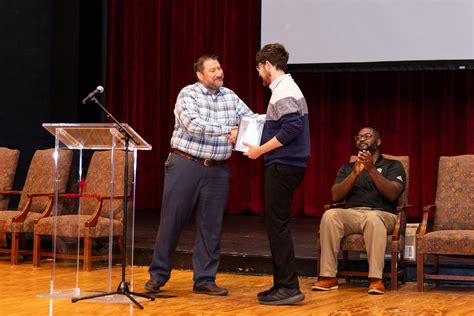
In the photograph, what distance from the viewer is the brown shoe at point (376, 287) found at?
5719 millimetres

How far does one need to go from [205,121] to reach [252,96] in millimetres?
4645

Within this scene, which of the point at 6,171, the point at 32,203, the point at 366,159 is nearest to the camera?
the point at 366,159

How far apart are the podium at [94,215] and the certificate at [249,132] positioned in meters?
0.56

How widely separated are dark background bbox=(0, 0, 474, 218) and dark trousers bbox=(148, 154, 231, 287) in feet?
12.0

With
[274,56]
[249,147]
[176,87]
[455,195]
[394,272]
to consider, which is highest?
[176,87]

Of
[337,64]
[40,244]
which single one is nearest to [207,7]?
[337,64]

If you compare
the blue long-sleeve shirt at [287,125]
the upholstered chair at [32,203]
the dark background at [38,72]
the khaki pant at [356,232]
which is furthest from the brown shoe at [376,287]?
the dark background at [38,72]

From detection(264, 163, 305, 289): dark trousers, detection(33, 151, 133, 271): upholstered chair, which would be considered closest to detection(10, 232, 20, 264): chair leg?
detection(33, 151, 133, 271): upholstered chair

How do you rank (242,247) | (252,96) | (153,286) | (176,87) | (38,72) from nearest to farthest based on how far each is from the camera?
(153,286), (242,247), (38,72), (252,96), (176,87)

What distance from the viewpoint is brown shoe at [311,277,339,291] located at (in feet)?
19.2

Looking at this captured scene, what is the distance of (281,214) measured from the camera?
514 centimetres

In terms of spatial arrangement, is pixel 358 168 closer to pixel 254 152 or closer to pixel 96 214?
pixel 254 152

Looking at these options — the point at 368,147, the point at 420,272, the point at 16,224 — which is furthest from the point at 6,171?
the point at 420,272

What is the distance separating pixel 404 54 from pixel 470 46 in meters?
0.64
